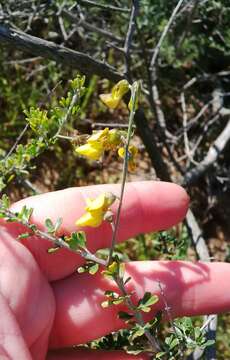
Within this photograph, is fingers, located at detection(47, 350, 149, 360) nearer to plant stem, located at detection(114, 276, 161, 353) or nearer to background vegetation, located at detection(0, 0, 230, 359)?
plant stem, located at detection(114, 276, 161, 353)

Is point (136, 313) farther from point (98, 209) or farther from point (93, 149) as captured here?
point (93, 149)

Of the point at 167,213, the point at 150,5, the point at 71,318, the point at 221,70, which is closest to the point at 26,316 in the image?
the point at 71,318

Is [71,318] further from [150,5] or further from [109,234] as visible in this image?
[150,5]

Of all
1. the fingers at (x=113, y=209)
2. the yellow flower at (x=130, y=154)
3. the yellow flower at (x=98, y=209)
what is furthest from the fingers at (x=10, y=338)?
the yellow flower at (x=130, y=154)

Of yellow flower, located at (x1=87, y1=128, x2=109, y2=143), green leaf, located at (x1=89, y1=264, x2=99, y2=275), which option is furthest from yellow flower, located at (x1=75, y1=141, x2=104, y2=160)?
green leaf, located at (x1=89, y1=264, x2=99, y2=275)

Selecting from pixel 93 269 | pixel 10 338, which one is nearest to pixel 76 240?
pixel 93 269

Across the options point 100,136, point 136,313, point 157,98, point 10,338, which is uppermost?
point 100,136

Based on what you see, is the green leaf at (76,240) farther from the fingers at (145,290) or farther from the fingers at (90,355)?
the fingers at (90,355)
